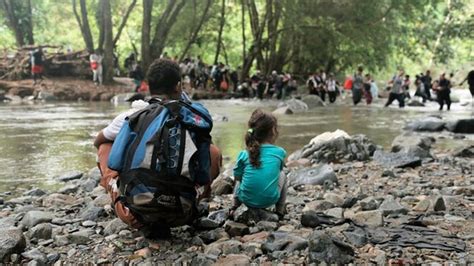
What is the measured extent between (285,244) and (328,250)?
1.25 ft

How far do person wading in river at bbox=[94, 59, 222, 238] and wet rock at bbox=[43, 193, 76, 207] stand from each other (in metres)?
1.95

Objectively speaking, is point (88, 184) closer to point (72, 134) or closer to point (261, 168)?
point (261, 168)

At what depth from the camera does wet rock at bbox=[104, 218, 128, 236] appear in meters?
4.02

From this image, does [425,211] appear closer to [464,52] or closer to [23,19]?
[23,19]

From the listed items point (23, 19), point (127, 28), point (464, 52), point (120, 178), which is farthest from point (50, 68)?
point (464, 52)

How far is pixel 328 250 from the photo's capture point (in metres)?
3.26

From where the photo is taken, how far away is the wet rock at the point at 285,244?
3506 mm

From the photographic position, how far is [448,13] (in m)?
30.4

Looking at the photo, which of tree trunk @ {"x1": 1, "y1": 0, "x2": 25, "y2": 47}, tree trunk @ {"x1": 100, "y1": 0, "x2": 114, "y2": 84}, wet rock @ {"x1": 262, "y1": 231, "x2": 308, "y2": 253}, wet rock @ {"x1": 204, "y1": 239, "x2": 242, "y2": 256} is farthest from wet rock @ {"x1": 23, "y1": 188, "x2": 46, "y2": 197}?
tree trunk @ {"x1": 1, "y1": 0, "x2": 25, "y2": 47}

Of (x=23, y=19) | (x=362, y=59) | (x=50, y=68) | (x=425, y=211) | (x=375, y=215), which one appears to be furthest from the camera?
(x=362, y=59)

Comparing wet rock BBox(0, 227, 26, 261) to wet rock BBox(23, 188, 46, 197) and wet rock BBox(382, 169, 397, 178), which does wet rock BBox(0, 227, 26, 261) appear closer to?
wet rock BBox(23, 188, 46, 197)

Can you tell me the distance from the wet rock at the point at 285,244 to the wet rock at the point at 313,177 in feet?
8.87

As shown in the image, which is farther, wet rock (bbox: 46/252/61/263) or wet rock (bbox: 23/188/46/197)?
wet rock (bbox: 23/188/46/197)

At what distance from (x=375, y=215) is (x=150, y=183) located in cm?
179
